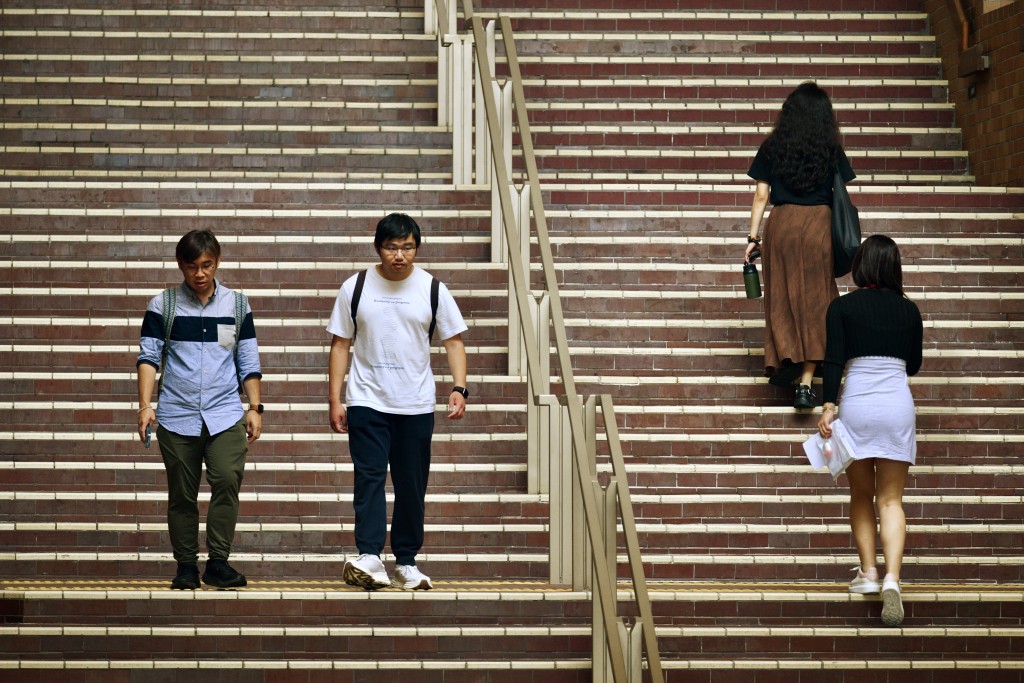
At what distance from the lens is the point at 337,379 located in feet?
23.7

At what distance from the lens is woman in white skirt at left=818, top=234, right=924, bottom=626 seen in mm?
7074

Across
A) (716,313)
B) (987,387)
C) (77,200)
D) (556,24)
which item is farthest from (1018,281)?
(77,200)

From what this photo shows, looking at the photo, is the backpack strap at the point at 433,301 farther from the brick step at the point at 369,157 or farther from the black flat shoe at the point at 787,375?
the brick step at the point at 369,157

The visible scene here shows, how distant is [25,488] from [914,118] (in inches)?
265

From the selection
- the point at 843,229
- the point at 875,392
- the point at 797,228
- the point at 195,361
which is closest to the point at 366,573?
the point at 195,361

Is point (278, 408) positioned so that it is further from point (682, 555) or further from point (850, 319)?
point (850, 319)

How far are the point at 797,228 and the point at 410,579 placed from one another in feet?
10.1

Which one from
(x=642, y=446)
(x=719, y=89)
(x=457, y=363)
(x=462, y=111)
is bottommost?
(x=642, y=446)

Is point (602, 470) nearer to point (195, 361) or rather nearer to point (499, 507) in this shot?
point (499, 507)

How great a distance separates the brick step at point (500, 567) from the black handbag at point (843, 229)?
5.90ft

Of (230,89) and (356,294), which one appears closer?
(356,294)

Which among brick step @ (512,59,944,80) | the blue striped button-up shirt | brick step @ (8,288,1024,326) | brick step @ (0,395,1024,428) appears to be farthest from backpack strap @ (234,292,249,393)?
brick step @ (512,59,944,80)

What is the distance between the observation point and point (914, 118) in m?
11.7

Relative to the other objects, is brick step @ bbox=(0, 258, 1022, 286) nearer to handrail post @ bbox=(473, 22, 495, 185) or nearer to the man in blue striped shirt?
handrail post @ bbox=(473, 22, 495, 185)
